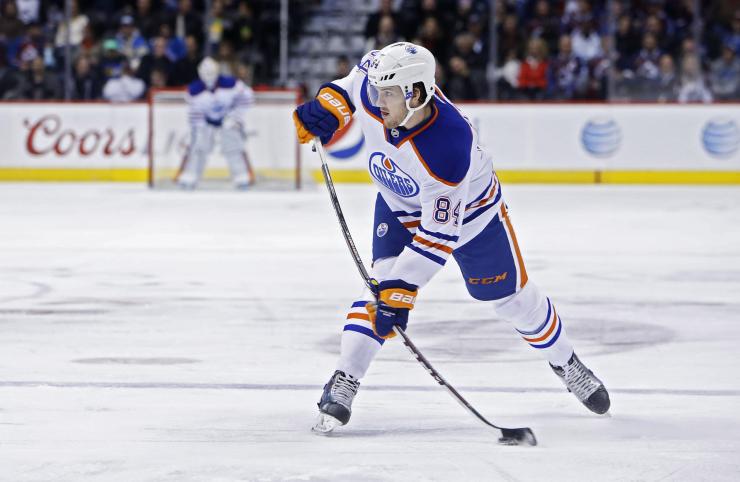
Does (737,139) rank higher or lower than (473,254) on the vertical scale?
lower

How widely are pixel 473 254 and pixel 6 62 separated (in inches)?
474

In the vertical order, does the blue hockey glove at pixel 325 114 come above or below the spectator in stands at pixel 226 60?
above

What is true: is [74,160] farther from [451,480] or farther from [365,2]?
[451,480]

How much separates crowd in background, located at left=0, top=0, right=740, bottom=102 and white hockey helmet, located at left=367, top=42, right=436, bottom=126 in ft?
35.9

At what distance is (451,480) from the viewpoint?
3203 mm

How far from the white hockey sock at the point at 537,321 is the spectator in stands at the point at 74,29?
11.7 meters

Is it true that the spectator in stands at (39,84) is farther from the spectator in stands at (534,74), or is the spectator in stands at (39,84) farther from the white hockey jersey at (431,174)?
the white hockey jersey at (431,174)

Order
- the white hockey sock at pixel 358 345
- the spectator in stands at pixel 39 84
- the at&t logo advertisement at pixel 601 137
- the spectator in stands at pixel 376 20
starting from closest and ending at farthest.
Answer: the white hockey sock at pixel 358 345, the at&t logo advertisement at pixel 601 137, the spectator in stands at pixel 39 84, the spectator in stands at pixel 376 20

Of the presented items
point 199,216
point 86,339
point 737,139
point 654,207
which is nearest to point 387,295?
point 86,339

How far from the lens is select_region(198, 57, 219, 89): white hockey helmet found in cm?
1379

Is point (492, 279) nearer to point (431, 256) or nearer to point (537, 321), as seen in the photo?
point (537, 321)

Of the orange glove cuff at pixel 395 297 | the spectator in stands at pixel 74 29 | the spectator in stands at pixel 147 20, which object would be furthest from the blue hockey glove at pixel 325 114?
the spectator in stands at pixel 147 20

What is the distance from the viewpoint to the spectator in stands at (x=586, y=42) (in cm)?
1456

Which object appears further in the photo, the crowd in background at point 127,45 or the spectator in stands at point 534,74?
the crowd in background at point 127,45
